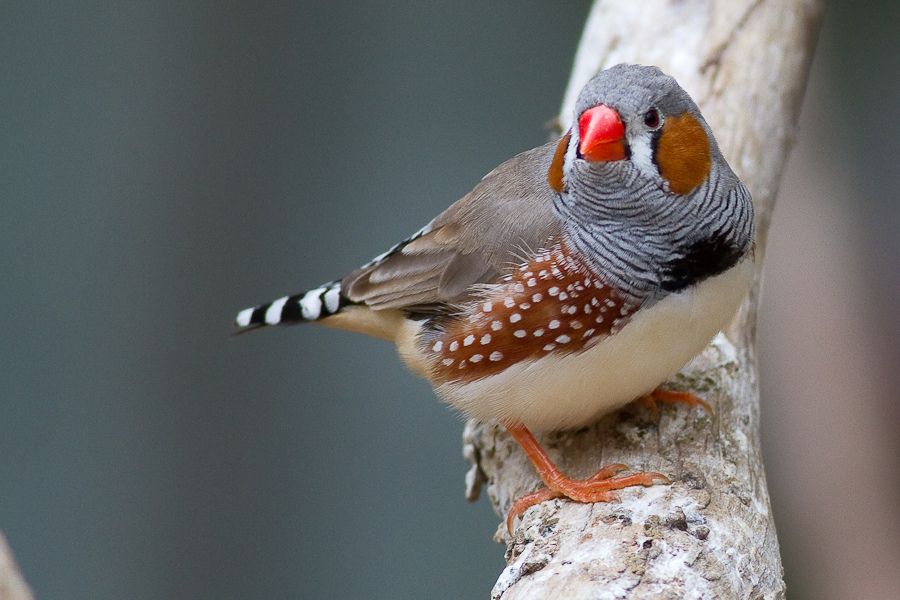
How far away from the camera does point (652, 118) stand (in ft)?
7.32

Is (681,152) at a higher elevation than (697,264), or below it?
higher

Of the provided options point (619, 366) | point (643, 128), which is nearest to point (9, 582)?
point (619, 366)

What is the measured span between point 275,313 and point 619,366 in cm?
101

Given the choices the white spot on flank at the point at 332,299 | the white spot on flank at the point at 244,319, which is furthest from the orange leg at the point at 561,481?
the white spot on flank at the point at 244,319

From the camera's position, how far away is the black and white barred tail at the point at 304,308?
2756 mm

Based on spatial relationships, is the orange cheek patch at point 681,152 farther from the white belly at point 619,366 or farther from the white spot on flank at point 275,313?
the white spot on flank at point 275,313

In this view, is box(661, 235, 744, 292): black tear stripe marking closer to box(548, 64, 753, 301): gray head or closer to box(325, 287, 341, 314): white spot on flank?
box(548, 64, 753, 301): gray head

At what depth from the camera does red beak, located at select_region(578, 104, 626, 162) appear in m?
2.18

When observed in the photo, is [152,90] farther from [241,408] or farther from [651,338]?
[651,338]

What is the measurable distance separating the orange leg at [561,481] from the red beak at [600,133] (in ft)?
2.29

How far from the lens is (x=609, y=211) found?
2297mm

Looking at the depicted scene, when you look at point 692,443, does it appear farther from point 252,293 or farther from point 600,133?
point 252,293

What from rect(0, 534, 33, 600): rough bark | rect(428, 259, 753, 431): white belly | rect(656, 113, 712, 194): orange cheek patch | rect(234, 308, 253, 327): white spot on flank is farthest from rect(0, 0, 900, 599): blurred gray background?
rect(0, 534, 33, 600): rough bark

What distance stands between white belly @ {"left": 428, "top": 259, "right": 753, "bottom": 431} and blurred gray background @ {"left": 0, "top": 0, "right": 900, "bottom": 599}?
5.99 feet
